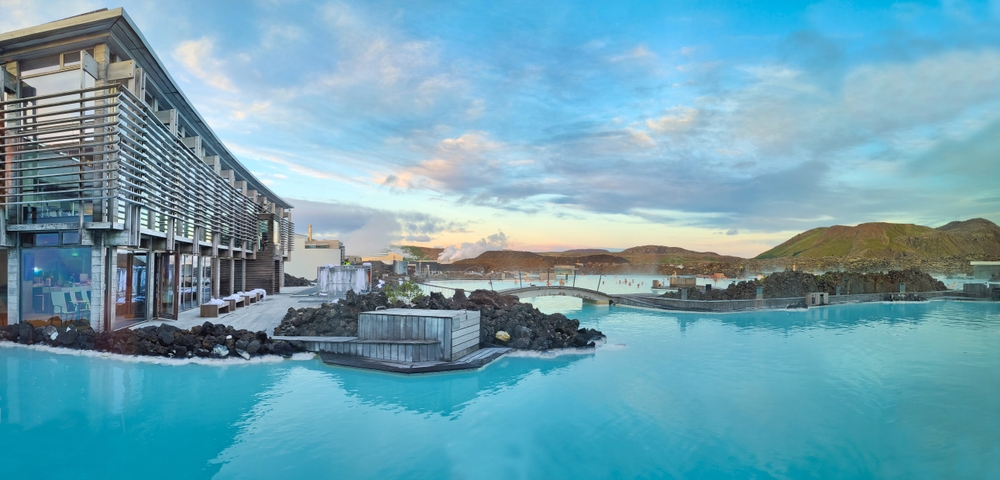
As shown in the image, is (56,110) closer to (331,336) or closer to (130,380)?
(130,380)

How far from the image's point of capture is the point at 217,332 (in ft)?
48.1

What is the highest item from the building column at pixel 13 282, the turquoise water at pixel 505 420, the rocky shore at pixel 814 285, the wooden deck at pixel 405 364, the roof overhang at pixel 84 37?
the roof overhang at pixel 84 37

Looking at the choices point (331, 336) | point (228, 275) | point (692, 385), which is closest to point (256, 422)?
point (331, 336)

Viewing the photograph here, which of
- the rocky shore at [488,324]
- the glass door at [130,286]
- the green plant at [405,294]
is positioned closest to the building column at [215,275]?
the glass door at [130,286]

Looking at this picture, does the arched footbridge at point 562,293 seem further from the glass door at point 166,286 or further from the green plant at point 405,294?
the glass door at point 166,286

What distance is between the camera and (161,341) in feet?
45.6

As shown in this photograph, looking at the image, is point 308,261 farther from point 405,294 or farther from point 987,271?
point 987,271

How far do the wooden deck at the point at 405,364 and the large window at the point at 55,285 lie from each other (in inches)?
297

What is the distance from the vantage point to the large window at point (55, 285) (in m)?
14.9

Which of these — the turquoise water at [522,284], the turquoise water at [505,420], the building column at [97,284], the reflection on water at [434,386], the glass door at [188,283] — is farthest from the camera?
the turquoise water at [522,284]

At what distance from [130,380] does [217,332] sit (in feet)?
10.6

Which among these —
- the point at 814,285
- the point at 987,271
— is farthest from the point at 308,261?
the point at 987,271

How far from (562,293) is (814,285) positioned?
77.9ft

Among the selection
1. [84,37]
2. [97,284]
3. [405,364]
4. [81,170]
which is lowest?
[405,364]
